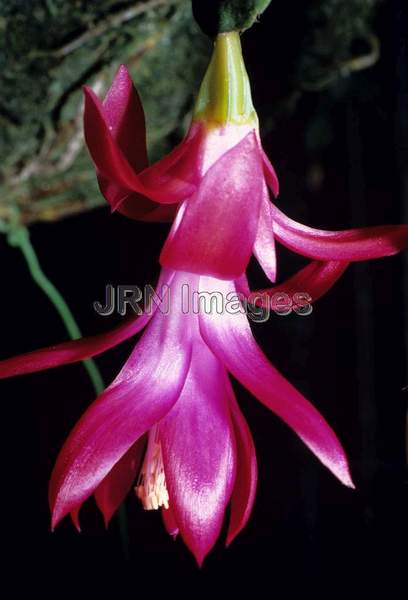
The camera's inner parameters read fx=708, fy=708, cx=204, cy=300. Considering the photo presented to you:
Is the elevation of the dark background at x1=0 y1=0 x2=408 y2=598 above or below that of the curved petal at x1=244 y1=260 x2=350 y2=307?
below

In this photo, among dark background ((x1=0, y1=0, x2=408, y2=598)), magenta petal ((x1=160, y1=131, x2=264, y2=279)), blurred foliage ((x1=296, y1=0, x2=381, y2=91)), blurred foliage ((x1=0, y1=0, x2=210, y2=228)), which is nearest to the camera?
magenta petal ((x1=160, y1=131, x2=264, y2=279))

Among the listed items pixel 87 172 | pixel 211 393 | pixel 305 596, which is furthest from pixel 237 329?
pixel 305 596

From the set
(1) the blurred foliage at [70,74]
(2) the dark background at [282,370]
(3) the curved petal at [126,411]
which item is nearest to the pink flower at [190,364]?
(3) the curved petal at [126,411]

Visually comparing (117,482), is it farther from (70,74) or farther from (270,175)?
(70,74)

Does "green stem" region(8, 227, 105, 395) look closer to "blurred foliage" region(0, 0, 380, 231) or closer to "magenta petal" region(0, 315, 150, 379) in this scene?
"blurred foliage" region(0, 0, 380, 231)

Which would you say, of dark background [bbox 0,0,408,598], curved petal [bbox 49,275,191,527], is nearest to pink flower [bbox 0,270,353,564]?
curved petal [bbox 49,275,191,527]

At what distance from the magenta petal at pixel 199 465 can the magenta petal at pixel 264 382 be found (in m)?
0.02

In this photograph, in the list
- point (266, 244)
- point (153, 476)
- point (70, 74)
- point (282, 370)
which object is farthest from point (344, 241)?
point (282, 370)

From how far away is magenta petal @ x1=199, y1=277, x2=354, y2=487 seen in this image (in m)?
0.28

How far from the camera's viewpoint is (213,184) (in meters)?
0.25

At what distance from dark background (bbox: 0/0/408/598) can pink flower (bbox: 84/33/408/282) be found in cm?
50

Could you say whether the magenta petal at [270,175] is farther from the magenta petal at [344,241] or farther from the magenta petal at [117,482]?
the magenta petal at [117,482]

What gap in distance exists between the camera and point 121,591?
0.86 m

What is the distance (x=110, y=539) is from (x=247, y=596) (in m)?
0.19
